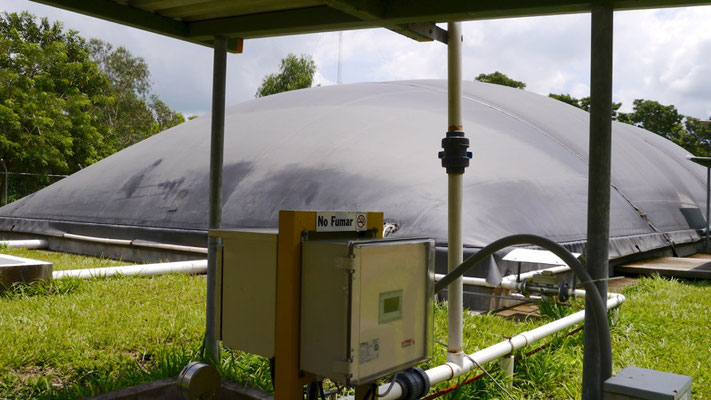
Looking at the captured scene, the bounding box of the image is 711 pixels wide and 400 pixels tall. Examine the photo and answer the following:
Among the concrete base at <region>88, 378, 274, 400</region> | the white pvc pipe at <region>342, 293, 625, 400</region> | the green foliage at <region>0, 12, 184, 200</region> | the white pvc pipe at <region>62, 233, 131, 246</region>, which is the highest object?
the green foliage at <region>0, 12, 184, 200</region>

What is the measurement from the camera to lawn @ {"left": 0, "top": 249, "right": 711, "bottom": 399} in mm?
Result: 4312

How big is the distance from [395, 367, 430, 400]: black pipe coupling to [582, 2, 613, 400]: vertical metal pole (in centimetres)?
86

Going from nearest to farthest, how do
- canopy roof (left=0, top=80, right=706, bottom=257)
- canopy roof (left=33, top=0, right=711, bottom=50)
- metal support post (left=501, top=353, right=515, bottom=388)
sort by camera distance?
canopy roof (left=33, top=0, right=711, bottom=50)
metal support post (left=501, top=353, right=515, bottom=388)
canopy roof (left=0, top=80, right=706, bottom=257)

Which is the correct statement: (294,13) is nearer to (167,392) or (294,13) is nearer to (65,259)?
(167,392)

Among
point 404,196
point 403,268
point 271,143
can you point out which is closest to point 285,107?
point 271,143

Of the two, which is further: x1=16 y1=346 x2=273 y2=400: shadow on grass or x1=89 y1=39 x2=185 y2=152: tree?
x1=89 y1=39 x2=185 y2=152: tree

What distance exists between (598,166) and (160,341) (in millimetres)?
3854

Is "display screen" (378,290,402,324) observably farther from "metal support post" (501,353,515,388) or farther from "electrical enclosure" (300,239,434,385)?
"metal support post" (501,353,515,388)

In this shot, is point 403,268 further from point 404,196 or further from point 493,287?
point 404,196

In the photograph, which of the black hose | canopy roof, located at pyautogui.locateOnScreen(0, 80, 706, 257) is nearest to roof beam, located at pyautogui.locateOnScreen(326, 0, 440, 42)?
the black hose

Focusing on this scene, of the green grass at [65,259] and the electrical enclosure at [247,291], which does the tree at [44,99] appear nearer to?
the green grass at [65,259]

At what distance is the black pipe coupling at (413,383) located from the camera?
3354mm

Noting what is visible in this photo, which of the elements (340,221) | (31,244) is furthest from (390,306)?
(31,244)

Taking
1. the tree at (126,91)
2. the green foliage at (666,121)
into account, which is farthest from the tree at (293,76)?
the green foliage at (666,121)
